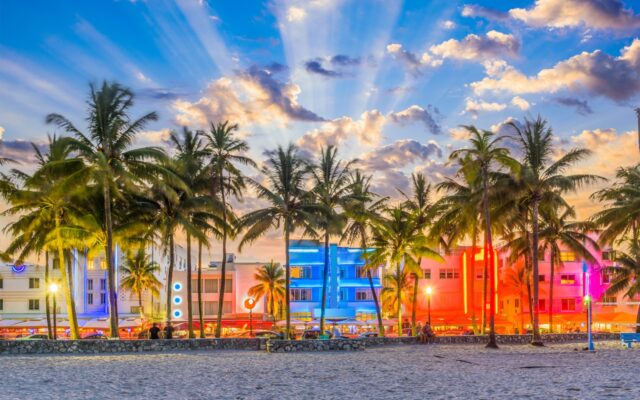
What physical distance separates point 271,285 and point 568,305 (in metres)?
34.0

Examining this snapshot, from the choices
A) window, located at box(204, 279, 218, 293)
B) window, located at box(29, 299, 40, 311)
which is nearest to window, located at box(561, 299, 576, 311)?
window, located at box(204, 279, 218, 293)

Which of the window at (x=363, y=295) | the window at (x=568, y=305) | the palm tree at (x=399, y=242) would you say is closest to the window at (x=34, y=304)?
the window at (x=363, y=295)

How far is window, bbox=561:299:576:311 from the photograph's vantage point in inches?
3317

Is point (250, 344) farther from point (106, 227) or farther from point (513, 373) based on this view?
point (513, 373)

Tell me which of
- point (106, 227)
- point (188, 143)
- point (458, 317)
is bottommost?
point (458, 317)

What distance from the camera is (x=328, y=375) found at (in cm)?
2589

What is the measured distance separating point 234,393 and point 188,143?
2721cm

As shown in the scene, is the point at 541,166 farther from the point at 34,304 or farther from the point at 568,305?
the point at 34,304

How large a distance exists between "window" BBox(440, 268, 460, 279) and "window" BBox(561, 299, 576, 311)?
1205 centimetres

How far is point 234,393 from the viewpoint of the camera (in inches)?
816

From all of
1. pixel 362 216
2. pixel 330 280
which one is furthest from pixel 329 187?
pixel 330 280

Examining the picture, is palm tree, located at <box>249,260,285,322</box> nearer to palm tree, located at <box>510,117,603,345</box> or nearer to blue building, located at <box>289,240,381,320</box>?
blue building, located at <box>289,240,381,320</box>

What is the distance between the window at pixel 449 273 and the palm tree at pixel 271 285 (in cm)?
1868

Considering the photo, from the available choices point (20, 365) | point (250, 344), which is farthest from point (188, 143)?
point (20, 365)
